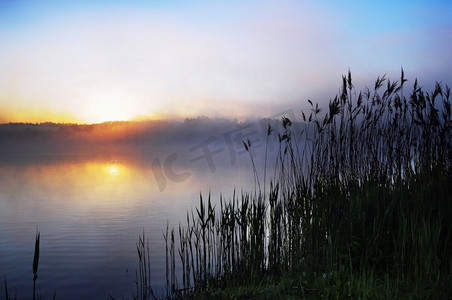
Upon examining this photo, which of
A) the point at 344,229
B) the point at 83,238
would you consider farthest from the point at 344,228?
the point at 83,238

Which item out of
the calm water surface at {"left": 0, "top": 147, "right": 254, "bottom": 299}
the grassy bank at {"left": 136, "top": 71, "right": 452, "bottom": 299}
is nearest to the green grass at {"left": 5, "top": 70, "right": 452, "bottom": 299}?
the grassy bank at {"left": 136, "top": 71, "right": 452, "bottom": 299}

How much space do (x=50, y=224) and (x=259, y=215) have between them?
12204 mm

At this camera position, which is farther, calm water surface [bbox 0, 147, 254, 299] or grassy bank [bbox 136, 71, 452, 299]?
calm water surface [bbox 0, 147, 254, 299]

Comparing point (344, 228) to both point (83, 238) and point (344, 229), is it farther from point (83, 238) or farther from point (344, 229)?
point (83, 238)

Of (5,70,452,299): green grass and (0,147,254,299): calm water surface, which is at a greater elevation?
(5,70,452,299): green grass

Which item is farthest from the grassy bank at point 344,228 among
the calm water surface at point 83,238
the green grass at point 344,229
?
the calm water surface at point 83,238

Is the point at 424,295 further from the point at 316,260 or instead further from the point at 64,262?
the point at 64,262

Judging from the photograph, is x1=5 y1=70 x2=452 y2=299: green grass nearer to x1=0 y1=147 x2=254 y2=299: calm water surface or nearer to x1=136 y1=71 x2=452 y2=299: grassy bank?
x1=136 y1=71 x2=452 y2=299: grassy bank

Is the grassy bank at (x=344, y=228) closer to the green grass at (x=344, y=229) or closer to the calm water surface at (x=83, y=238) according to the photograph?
the green grass at (x=344, y=229)

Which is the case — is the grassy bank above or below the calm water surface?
above

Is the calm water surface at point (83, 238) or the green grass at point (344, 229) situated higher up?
the green grass at point (344, 229)

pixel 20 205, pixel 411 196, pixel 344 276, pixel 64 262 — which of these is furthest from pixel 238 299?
pixel 20 205

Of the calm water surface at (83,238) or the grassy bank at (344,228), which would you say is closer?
the grassy bank at (344,228)

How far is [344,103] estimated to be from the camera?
6910mm
